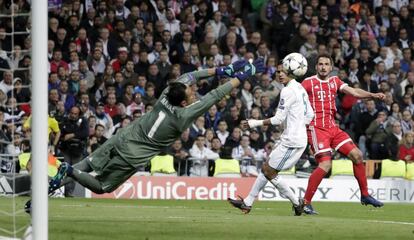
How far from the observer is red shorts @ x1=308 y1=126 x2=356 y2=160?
17.5m

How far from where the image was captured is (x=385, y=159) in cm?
2739

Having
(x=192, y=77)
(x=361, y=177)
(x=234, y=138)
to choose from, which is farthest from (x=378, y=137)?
(x=192, y=77)

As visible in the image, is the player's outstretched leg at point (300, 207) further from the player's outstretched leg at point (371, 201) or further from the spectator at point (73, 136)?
the spectator at point (73, 136)

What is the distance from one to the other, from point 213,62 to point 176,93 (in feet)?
46.9

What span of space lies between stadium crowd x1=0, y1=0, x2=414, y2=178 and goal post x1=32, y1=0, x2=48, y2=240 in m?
12.9

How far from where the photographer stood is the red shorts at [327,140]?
17.5 meters

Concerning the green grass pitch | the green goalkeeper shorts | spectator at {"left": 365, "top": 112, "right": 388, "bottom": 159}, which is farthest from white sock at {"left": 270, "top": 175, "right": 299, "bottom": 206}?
spectator at {"left": 365, "top": 112, "right": 388, "bottom": 159}

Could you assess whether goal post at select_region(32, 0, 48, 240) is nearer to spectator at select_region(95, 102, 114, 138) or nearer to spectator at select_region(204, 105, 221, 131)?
spectator at select_region(95, 102, 114, 138)

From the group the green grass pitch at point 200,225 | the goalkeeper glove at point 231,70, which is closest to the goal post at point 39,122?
the green grass pitch at point 200,225

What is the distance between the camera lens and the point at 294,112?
1695 centimetres

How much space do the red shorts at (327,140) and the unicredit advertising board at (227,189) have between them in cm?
757

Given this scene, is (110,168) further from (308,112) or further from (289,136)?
(308,112)

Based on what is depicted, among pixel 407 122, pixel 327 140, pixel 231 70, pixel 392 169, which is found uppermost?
pixel 231 70

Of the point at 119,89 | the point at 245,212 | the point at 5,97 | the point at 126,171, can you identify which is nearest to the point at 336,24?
the point at 119,89
